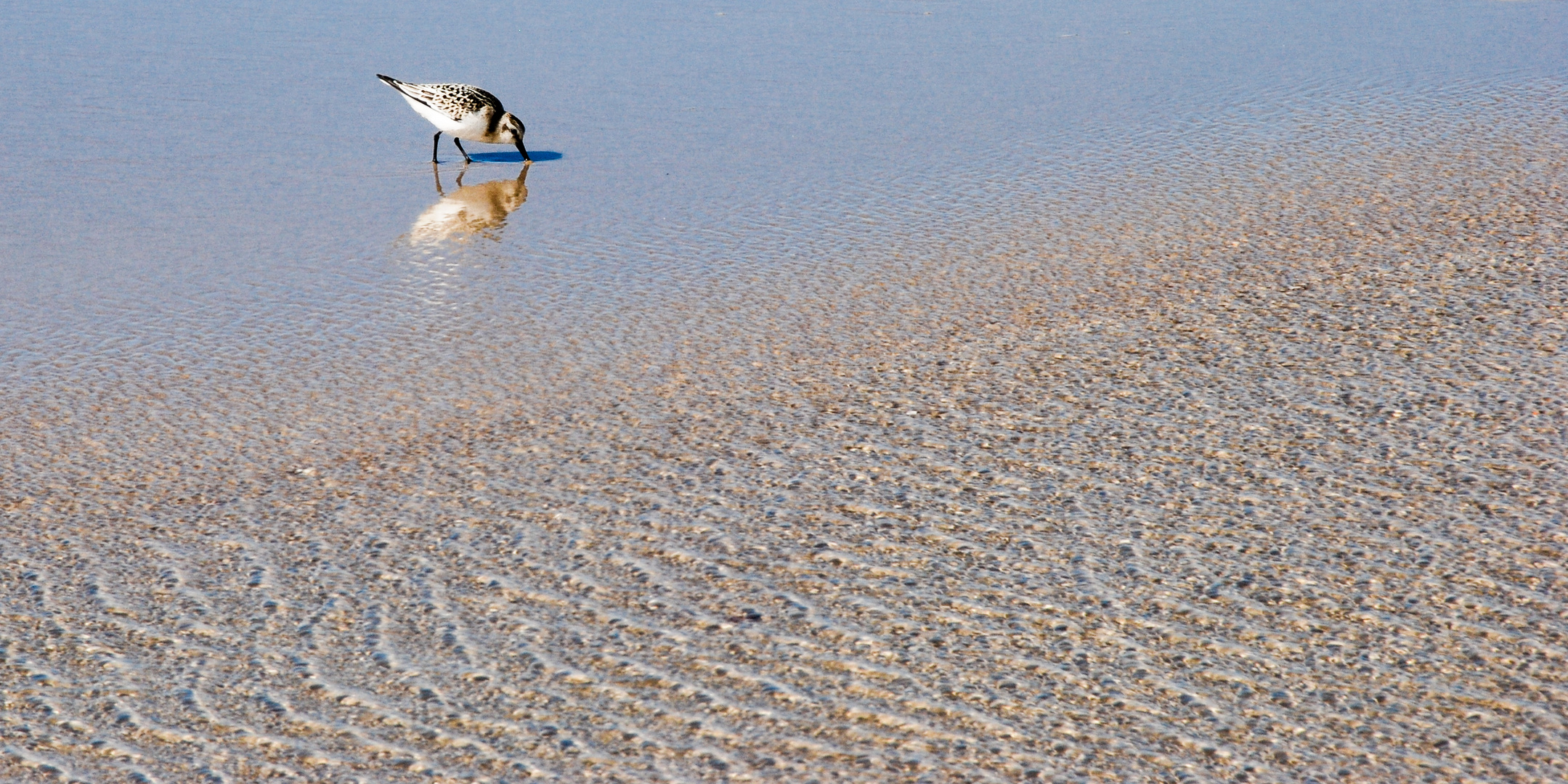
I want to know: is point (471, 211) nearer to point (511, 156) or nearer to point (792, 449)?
point (511, 156)

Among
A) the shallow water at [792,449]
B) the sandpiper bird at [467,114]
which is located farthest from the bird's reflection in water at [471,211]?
the sandpiper bird at [467,114]

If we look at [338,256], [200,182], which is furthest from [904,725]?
[200,182]

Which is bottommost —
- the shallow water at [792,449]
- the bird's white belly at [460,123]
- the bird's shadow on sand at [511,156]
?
the shallow water at [792,449]

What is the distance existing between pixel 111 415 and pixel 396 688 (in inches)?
71.8

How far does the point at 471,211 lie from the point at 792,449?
10.7ft

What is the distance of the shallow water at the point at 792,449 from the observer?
2.58m

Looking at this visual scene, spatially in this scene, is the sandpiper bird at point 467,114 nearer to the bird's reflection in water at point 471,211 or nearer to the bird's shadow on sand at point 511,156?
the bird's shadow on sand at point 511,156

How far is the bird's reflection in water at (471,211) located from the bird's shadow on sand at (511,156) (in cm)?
14

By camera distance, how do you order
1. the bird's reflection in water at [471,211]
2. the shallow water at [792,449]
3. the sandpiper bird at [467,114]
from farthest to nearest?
1. the sandpiper bird at [467,114]
2. the bird's reflection in water at [471,211]
3. the shallow water at [792,449]

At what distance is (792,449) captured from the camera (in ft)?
12.2

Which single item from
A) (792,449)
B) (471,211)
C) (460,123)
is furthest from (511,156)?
(792,449)

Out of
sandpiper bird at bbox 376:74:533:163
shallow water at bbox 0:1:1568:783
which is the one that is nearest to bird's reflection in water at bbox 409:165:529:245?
shallow water at bbox 0:1:1568:783

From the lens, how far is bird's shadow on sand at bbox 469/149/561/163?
7281 millimetres

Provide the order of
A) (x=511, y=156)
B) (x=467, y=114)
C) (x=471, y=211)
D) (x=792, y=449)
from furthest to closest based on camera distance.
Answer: (x=511, y=156) → (x=467, y=114) → (x=471, y=211) → (x=792, y=449)
